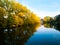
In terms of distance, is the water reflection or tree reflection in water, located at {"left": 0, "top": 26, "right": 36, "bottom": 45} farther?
the water reflection

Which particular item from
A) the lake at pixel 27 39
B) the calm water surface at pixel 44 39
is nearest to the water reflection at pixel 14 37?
the lake at pixel 27 39

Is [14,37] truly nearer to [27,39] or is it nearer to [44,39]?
[27,39]

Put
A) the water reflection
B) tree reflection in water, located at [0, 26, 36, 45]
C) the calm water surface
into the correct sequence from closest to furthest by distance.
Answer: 1. the calm water surface
2. tree reflection in water, located at [0, 26, 36, 45]
3. the water reflection

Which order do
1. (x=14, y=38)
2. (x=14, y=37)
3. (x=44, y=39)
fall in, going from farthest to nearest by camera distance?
(x=14, y=37) < (x=44, y=39) < (x=14, y=38)

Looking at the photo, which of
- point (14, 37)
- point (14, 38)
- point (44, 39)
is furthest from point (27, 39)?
point (14, 37)

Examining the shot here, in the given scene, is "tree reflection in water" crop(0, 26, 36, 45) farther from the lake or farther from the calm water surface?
the calm water surface

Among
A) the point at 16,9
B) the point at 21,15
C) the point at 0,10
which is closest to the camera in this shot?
the point at 0,10

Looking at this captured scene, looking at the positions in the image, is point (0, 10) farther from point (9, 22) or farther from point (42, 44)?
point (42, 44)

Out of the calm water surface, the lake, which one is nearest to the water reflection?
Result: the lake

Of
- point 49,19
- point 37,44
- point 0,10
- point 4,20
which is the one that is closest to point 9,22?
point 4,20

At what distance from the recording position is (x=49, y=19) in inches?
7687

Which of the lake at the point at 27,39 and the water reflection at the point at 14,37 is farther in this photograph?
the water reflection at the point at 14,37

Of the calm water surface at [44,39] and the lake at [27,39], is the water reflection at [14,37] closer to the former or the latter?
the lake at [27,39]

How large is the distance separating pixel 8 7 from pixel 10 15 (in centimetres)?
278
